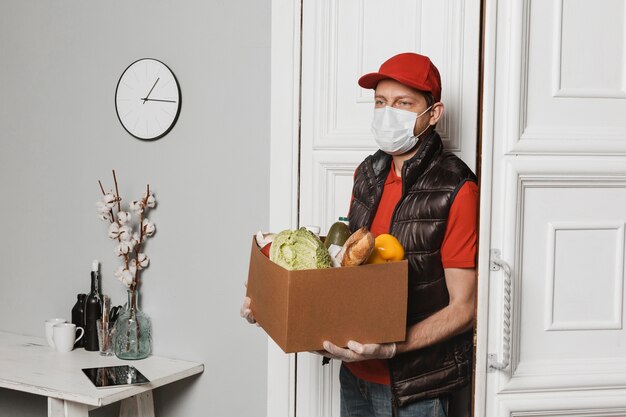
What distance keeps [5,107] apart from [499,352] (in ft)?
7.73

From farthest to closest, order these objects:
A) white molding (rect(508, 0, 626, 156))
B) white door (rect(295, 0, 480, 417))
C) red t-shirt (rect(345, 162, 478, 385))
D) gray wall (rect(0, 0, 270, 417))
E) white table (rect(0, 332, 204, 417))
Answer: gray wall (rect(0, 0, 270, 417)) → white table (rect(0, 332, 204, 417)) → white door (rect(295, 0, 480, 417)) → red t-shirt (rect(345, 162, 478, 385)) → white molding (rect(508, 0, 626, 156))

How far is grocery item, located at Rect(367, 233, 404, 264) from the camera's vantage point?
151cm

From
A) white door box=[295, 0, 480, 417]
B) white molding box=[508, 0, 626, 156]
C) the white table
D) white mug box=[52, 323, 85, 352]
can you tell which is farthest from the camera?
white mug box=[52, 323, 85, 352]

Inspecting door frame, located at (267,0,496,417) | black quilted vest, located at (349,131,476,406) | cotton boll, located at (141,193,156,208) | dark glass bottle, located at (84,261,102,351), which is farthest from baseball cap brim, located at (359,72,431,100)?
dark glass bottle, located at (84,261,102,351)

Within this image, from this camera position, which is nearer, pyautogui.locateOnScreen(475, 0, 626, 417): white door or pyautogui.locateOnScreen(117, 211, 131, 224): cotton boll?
pyautogui.locateOnScreen(475, 0, 626, 417): white door

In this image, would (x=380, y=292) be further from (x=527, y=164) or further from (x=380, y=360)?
(x=527, y=164)

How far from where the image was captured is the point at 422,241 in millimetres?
1634

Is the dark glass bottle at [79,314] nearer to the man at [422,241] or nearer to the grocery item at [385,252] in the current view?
the man at [422,241]

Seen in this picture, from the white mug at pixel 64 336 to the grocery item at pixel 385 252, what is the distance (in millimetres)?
1591

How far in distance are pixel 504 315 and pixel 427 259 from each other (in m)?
0.22

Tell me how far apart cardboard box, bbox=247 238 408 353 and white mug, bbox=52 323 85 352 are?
1.39 m

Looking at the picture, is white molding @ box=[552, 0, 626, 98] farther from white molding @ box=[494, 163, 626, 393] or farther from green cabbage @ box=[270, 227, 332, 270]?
green cabbage @ box=[270, 227, 332, 270]

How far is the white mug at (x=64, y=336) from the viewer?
2645 mm

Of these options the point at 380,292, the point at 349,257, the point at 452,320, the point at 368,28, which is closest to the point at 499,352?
the point at 452,320
